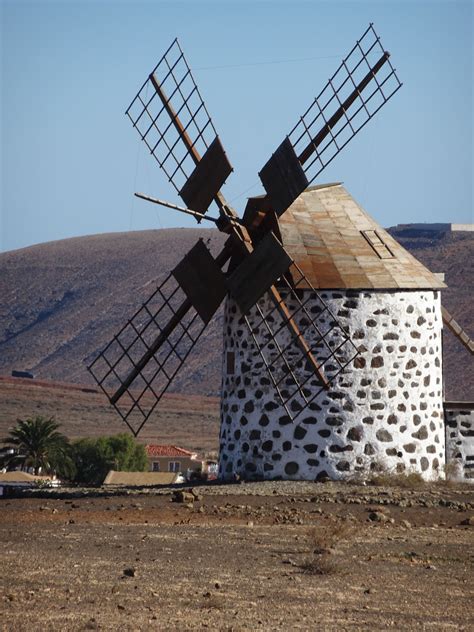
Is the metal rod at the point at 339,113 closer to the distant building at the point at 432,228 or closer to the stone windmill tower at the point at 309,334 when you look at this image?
the stone windmill tower at the point at 309,334

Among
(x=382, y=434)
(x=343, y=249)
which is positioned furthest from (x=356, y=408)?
(x=343, y=249)

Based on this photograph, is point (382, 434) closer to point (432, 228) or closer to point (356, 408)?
point (356, 408)

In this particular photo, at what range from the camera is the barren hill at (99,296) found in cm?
8812

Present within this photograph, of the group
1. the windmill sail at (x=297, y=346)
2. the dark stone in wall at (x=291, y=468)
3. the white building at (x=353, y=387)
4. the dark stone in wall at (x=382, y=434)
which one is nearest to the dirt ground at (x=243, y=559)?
the dark stone in wall at (x=291, y=468)

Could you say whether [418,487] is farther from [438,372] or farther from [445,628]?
[445,628]

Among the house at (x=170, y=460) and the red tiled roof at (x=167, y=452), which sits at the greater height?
the red tiled roof at (x=167, y=452)

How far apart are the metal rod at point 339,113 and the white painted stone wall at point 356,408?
2114 mm

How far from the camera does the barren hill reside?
289ft

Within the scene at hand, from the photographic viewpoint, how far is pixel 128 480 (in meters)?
35.7

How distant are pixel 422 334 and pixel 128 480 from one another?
1352 cm

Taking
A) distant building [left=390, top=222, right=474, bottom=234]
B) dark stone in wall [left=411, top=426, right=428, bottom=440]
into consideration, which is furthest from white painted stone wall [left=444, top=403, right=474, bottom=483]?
distant building [left=390, top=222, right=474, bottom=234]

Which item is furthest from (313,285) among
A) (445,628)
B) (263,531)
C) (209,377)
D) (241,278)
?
(209,377)

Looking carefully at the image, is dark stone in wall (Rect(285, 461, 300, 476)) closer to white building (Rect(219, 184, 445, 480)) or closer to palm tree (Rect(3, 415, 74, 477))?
white building (Rect(219, 184, 445, 480))

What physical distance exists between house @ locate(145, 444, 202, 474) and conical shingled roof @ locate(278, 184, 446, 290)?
2972 centimetres
